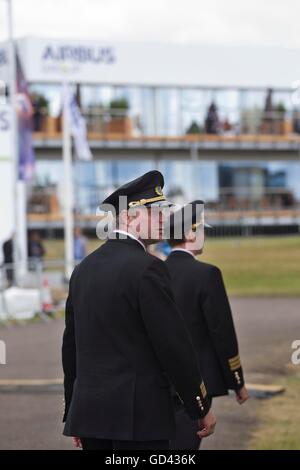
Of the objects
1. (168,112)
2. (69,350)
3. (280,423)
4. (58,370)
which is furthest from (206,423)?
(168,112)

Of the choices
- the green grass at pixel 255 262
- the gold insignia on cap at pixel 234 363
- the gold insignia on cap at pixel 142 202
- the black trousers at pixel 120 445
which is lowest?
the green grass at pixel 255 262

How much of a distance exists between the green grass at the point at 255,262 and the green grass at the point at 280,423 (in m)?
12.5

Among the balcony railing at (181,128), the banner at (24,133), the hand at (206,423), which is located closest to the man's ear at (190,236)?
the hand at (206,423)

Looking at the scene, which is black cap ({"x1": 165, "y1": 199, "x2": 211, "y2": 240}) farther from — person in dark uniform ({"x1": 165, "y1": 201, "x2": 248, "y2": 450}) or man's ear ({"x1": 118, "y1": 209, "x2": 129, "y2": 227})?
man's ear ({"x1": 118, "y1": 209, "x2": 129, "y2": 227})

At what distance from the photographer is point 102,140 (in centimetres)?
4144

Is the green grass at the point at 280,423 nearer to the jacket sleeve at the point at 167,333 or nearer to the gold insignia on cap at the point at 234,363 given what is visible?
the gold insignia on cap at the point at 234,363

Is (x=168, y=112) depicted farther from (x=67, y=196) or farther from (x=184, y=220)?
(x=184, y=220)

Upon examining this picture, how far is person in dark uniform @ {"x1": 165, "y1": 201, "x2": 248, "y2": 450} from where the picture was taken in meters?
6.18

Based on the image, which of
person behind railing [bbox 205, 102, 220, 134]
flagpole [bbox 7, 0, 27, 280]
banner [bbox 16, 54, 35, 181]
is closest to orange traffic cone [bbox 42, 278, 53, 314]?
flagpole [bbox 7, 0, 27, 280]

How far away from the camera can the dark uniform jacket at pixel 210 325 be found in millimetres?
6172

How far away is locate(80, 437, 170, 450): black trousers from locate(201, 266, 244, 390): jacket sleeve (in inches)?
55.2

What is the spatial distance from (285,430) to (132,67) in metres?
36.9

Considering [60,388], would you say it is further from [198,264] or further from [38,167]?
[38,167]

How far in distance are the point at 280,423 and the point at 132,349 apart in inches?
162
